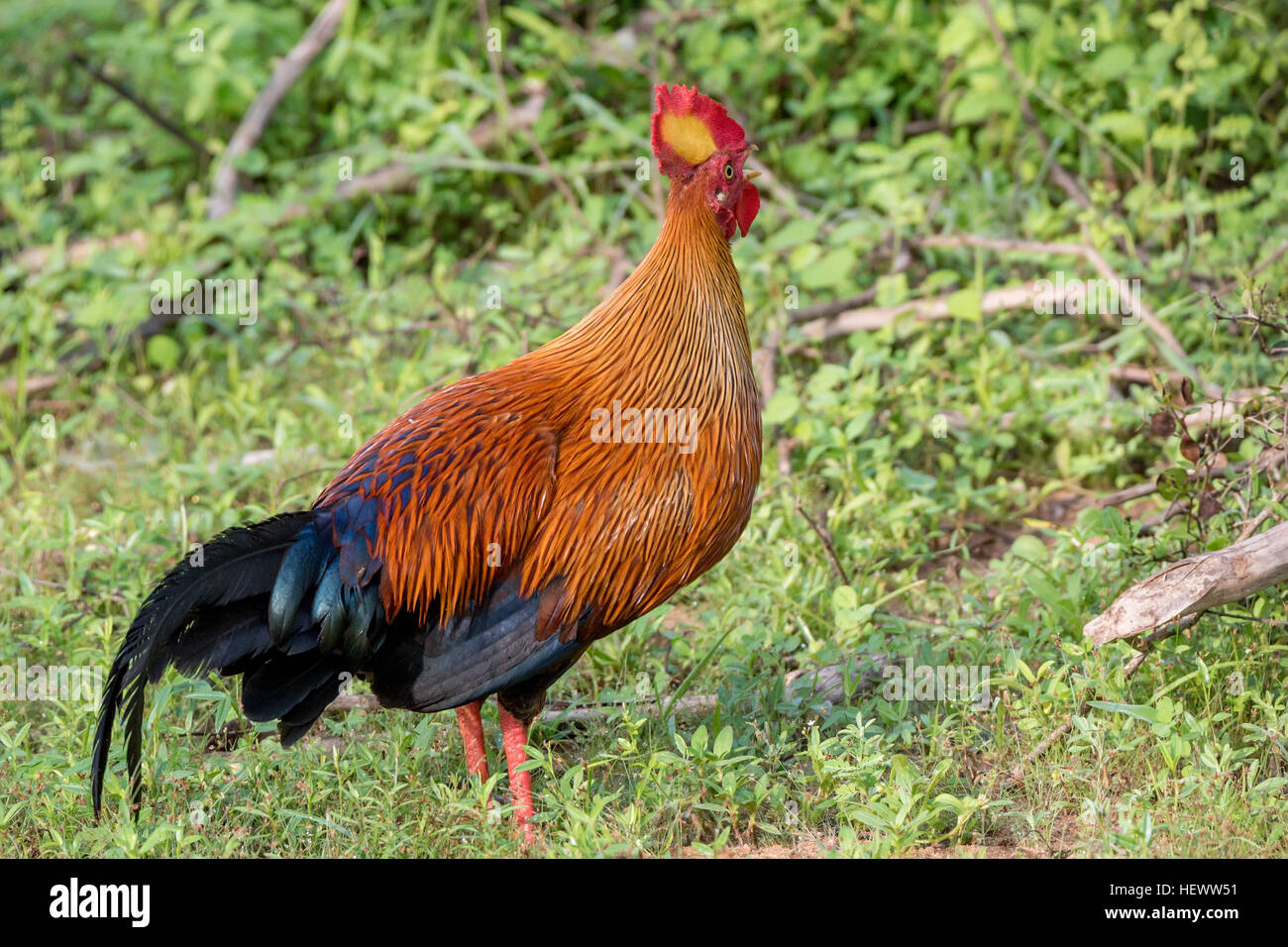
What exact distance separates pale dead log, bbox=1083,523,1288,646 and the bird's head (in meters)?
1.68

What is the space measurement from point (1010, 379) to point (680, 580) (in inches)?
113

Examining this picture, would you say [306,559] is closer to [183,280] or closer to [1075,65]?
[183,280]

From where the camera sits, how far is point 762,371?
6180 millimetres

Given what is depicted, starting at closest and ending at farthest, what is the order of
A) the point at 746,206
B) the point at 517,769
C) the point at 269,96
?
1. the point at 517,769
2. the point at 746,206
3. the point at 269,96

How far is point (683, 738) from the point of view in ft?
14.0

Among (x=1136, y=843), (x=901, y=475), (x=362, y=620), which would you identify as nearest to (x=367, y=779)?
(x=362, y=620)

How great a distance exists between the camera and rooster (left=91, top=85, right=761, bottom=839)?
3500 mm

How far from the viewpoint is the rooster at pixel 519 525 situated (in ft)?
11.5

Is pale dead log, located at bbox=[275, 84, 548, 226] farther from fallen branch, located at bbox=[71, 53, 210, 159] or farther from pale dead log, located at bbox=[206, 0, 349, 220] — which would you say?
fallen branch, located at bbox=[71, 53, 210, 159]

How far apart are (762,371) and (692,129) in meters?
2.39

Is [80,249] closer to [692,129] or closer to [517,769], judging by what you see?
[692,129]
